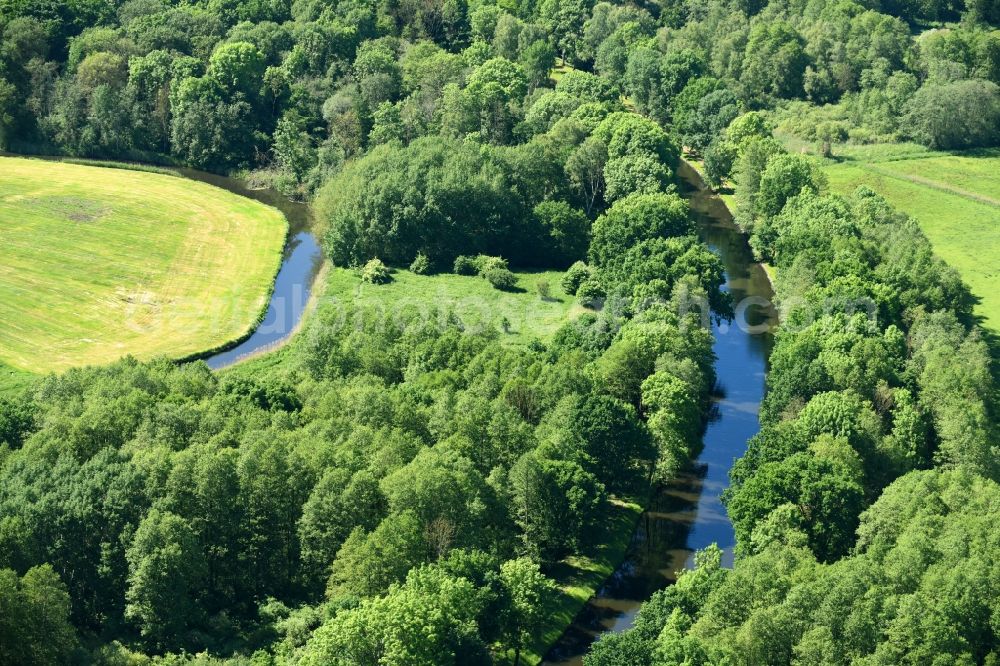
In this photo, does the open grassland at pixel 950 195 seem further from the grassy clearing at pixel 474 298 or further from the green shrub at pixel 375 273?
the green shrub at pixel 375 273

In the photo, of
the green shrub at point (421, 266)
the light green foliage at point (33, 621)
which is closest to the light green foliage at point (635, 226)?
the green shrub at point (421, 266)

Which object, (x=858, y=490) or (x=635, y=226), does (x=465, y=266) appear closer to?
(x=635, y=226)

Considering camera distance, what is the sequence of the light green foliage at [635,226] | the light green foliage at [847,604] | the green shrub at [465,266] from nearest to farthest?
the light green foliage at [847,604]
the light green foliage at [635,226]
the green shrub at [465,266]

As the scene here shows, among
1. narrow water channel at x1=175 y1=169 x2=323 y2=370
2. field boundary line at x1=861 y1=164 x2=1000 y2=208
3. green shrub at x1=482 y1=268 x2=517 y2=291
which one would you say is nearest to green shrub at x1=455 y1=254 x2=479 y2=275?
green shrub at x1=482 y1=268 x2=517 y2=291

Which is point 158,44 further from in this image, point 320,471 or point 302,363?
point 320,471

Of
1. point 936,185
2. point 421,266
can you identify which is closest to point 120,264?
point 421,266

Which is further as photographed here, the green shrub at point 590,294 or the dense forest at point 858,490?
the green shrub at point 590,294

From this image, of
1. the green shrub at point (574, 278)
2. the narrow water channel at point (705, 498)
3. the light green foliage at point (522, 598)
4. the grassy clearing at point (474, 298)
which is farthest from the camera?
the green shrub at point (574, 278)

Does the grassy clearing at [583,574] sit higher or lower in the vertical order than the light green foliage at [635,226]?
lower
